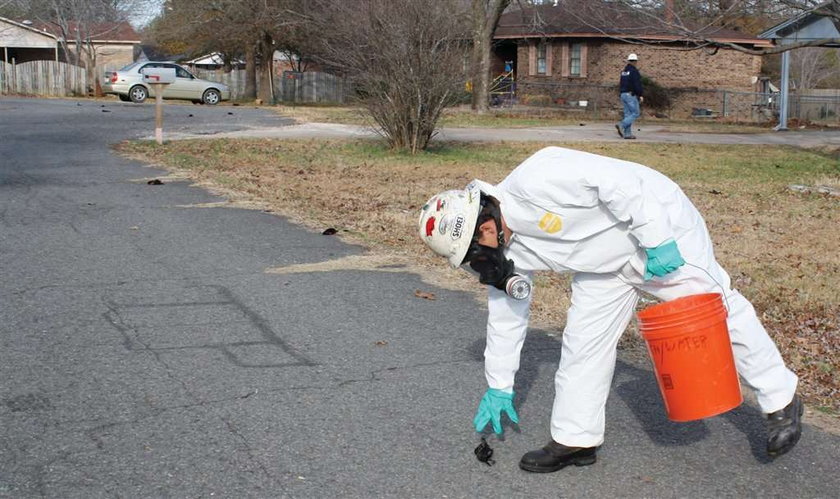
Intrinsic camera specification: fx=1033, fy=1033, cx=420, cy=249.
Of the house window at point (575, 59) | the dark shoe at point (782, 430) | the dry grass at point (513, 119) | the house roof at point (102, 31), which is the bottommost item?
the dark shoe at point (782, 430)

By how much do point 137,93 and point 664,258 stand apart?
3539 cm

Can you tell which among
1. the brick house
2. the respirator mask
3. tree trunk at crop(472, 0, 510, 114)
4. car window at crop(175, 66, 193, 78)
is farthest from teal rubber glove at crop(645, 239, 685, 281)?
the brick house

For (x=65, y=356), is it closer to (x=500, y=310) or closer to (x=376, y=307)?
(x=376, y=307)

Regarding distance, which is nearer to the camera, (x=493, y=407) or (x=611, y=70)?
(x=493, y=407)

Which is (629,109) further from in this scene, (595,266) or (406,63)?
(595,266)

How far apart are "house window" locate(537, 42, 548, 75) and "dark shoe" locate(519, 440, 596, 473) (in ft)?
139

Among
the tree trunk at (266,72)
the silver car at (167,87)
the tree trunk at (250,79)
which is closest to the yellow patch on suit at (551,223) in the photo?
the silver car at (167,87)

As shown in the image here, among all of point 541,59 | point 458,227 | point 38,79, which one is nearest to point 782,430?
point 458,227

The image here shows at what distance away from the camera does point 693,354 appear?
4086 millimetres

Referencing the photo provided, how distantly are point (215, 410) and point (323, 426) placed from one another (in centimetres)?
57

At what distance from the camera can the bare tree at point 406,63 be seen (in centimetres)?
1720

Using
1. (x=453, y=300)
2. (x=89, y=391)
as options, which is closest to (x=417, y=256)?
(x=453, y=300)

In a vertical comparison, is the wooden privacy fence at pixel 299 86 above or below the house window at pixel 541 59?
below

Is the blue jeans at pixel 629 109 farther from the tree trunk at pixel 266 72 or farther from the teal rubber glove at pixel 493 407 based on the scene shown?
the tree trunk at pixel 266 72
